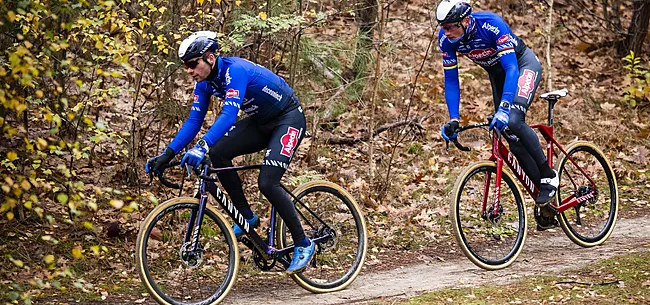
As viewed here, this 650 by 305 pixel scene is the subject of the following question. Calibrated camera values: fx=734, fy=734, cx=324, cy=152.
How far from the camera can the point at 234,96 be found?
5.84 meters

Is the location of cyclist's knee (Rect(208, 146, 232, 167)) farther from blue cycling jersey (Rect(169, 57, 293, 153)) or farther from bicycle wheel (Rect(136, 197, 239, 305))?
bicycle wheel (Rect(136, 197, 239, 305))

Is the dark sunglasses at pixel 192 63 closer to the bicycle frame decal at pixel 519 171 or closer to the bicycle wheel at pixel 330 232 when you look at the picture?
the bicycle wheel at pixel 330 232

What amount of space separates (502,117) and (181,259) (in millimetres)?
3121

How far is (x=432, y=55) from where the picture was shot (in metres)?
14.0

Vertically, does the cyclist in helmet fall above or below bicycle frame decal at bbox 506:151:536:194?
above

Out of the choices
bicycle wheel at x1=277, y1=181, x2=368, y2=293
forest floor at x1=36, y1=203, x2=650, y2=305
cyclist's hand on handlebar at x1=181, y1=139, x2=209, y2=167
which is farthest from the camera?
bicycle wheel at x1=277, y1=181, x2=368, y2=293

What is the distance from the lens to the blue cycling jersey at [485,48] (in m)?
6.93

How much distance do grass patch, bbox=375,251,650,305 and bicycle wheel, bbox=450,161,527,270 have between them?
47 centimetres

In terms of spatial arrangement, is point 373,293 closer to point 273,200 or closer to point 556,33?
point 273,200

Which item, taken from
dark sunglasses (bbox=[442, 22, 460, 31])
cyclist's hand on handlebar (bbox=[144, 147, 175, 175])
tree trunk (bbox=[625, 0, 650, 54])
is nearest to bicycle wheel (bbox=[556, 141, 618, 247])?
dark sunglasses (bbox=[442, 22, 460, 31])

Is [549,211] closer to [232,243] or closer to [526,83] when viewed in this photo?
[526,83]

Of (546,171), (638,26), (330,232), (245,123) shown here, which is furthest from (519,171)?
(638,26)

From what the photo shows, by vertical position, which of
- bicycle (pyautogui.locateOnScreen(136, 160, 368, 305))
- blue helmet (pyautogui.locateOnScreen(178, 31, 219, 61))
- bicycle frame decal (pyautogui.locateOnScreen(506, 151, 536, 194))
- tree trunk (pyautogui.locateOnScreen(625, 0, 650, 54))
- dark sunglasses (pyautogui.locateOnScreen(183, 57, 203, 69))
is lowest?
bicycle (pyautogui.locateOnScreen(136, 160, 368, 305))

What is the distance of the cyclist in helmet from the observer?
673 centimetres
